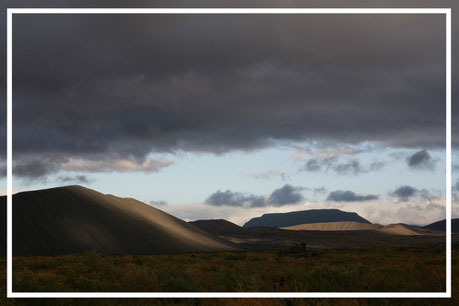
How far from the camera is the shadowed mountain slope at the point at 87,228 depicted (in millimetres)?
82438

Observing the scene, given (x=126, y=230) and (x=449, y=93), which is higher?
(x=449, y=93)

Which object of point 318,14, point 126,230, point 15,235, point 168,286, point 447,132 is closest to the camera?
point 447,132

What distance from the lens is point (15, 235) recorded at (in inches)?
3219

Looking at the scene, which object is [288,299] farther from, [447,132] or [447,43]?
[447,43]

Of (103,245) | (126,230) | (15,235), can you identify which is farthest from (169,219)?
(15,235)

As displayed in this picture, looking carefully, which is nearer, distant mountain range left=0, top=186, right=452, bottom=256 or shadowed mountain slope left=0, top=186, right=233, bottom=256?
distant mountain range left=0, top=186, right=452, bottom=256

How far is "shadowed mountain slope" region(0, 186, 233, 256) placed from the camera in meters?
82.4

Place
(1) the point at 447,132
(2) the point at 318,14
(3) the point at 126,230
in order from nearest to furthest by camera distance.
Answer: (1) the point at 447,132 → (2) the point at 318,14 → (3) the point at 126,230

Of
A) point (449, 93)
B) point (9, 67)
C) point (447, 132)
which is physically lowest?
point (447, 132)

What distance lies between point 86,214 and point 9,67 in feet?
303

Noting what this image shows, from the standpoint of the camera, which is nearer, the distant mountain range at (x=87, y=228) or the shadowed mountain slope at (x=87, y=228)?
the distant mountain range at (x=87, y=228)

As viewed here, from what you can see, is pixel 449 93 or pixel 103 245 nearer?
pixel 449 93

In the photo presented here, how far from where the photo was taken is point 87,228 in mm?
92000

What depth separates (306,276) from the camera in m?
16.3
